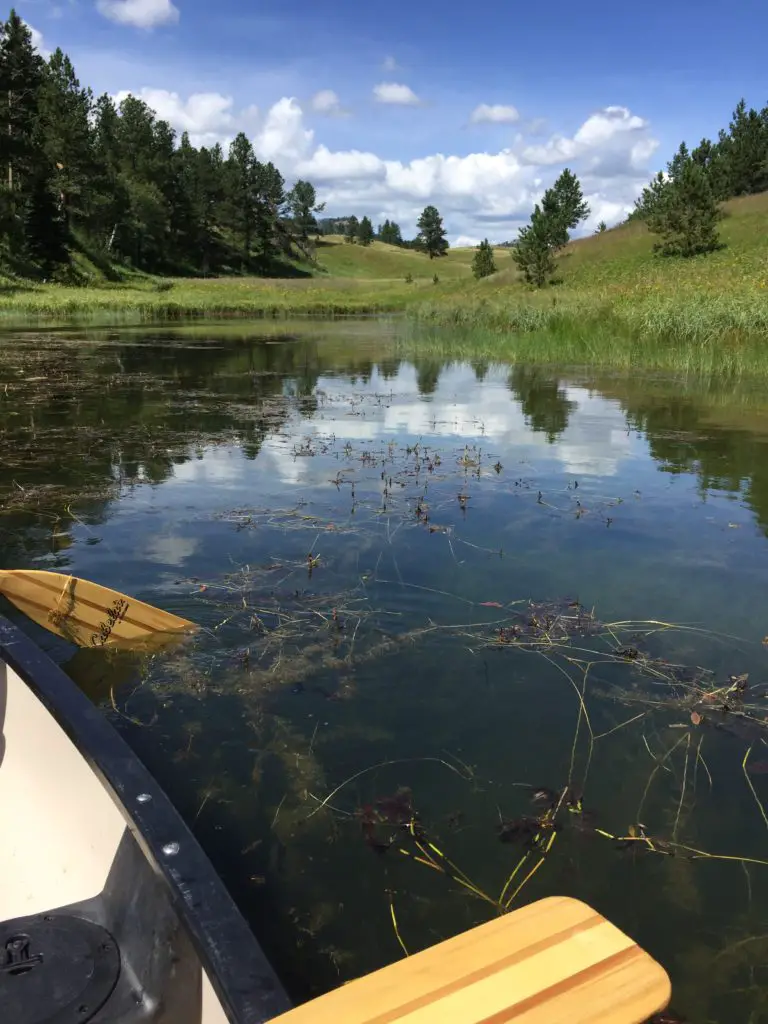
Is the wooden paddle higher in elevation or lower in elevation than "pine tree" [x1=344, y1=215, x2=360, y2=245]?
lower

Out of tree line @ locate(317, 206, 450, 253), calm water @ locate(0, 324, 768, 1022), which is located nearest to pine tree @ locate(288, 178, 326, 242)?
tree line @ locate(317, 206, 450, 253)

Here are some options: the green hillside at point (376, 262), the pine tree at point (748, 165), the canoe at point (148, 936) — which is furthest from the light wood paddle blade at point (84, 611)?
the green hillside at point (376, 262)

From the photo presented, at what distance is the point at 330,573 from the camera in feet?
16.6

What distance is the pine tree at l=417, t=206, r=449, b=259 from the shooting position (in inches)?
4232

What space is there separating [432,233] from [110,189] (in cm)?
6132

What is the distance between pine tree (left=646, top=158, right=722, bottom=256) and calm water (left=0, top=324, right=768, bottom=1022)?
32.5 meters

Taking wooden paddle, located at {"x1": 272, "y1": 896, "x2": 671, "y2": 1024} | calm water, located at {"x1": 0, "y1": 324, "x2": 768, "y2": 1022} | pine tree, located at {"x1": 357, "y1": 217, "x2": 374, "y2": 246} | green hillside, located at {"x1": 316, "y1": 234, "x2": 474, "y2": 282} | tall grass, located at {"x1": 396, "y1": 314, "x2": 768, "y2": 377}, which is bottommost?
calm water, located at {"x1": 0, "y1": 324, "x2": 768, "y2": 1022}

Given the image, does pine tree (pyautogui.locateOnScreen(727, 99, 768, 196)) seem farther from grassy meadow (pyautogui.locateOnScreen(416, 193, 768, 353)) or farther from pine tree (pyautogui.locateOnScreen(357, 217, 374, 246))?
pine tree (pyautogui.locateOnScreen(357, 217, 374, 246))

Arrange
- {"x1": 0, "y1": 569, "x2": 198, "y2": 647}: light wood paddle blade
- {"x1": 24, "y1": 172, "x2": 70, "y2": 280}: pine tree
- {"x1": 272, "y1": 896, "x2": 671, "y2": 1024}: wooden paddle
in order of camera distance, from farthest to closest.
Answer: {"x1": 24, "y1": 172, "x2": 70, "y2": 280}: pine tree, {"x1": 0, "y1": 569, "x2": 198, "y2": 647}: light wood paddle blade, {"x1": 272, "y1": 896, "x2": 671, "y2": 1024}: wooden paddle

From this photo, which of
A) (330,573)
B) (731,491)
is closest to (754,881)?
(330,573)

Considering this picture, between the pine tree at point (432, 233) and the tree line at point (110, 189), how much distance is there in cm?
2428

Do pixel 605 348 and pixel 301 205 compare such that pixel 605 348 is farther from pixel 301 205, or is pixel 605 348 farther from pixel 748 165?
pixel 301 205

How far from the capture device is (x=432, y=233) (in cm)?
10988

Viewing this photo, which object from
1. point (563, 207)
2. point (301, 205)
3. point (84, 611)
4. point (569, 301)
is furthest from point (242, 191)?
point (84, 611)
